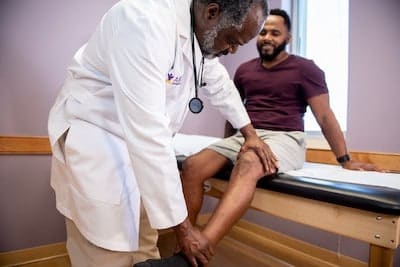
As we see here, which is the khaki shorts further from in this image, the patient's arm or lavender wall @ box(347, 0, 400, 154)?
lavender wall @ box(347, 0, 400, 154)

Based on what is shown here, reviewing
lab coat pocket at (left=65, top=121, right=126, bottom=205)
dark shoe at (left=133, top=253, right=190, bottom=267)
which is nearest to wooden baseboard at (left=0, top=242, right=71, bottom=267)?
lab coat pocket at (left=65, top=121, right=126, bottom=205)

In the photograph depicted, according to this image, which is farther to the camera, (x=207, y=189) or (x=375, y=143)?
(x=375, y=143)

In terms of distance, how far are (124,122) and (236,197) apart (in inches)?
17.0

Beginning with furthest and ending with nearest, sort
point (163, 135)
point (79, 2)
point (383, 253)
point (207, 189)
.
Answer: point (79, 2) < point (207, 189) < point (383, 253) < point (163, 135)

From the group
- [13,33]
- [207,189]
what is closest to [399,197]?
[207,189]

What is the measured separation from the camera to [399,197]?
0.77 metres

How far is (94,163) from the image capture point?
783 millimetres

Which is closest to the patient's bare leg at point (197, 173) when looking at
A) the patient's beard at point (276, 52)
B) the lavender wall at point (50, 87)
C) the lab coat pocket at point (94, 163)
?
the lab coat pocket at point (94, 163)

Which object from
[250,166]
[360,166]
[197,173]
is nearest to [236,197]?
[250,166]

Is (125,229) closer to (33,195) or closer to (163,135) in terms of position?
(163,135)

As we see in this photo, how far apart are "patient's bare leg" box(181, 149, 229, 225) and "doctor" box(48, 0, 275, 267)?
0.20 metres

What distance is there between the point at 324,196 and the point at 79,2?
1.60m

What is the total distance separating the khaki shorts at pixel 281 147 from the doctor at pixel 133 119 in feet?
1.08

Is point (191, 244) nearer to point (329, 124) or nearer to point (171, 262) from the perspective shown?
point (171, 262)
